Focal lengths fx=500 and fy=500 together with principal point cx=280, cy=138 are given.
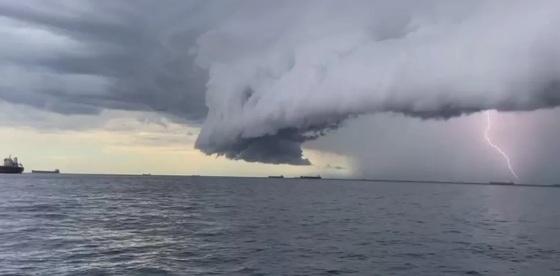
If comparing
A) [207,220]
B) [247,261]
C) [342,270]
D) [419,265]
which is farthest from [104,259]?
[207,220]

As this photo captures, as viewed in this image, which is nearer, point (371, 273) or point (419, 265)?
point (371, 273)

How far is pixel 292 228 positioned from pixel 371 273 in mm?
25280

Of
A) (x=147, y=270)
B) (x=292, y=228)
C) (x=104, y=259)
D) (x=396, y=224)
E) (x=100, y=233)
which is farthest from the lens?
(x=396, y=224)

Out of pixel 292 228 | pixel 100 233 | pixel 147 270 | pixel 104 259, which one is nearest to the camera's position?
pixel 147 270

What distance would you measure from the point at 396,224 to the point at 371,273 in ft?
115

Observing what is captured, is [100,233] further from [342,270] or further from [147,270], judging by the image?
[342,270]

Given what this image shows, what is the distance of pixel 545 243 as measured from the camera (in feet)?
166

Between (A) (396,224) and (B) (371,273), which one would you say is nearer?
(B) (371,273)

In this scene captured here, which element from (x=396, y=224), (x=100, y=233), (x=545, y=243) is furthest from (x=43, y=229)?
(x=545, y=243)

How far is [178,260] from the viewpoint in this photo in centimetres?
3631

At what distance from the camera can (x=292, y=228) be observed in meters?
57.8

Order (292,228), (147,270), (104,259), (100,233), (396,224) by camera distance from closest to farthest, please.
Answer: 1. (147,270)
2. (104,259)
3. (100,233)
4. (292,228)
5. (396,224)

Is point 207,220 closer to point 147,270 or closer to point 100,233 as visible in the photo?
point 100,233

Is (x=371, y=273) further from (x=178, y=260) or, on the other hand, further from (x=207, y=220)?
(x=207, y=220)
